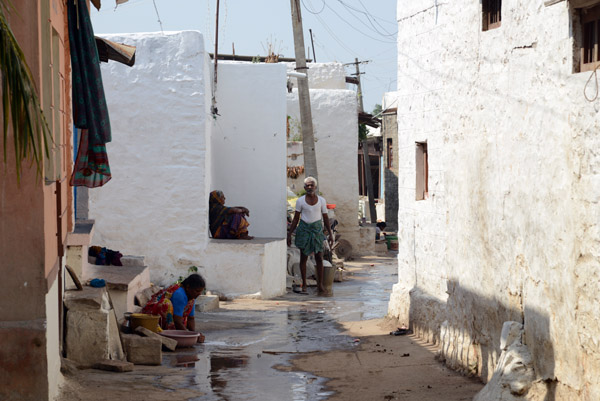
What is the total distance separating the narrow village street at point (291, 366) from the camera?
6.46 meters

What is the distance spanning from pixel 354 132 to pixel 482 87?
16393 millimetres

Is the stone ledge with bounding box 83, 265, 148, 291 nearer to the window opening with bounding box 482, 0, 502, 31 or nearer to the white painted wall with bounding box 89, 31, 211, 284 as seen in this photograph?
the white painted wall with bounding box 89, 31, 211, 284

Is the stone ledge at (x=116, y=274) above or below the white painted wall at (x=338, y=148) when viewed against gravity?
below

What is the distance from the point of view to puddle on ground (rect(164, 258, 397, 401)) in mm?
6773

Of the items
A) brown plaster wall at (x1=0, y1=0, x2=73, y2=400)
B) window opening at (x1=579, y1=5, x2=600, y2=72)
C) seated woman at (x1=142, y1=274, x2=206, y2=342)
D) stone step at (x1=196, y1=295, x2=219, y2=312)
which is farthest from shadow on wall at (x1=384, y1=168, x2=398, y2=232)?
brown plaster wall at (x1=0, y1=0, x2=73, y2=400)

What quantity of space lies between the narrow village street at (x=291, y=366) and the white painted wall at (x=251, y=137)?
3.52 meters

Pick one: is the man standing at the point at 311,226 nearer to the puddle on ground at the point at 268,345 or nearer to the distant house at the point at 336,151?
the puddle on ground at the point at 268,345

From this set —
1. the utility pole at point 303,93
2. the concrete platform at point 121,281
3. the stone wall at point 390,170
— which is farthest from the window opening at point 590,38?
the stone wall at point 390,170

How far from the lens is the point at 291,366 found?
7840 mm

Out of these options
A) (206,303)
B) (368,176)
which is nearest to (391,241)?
(368,176)

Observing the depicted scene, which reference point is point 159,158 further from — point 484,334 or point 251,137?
point 484,334

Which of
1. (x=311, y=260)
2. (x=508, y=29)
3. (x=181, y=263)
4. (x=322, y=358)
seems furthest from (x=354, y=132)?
(x=508, y=29)

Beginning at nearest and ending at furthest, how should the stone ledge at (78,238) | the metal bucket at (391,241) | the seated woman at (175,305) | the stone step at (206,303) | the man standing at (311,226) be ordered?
the stone ledge at (78,238)
the seated woman at (175,305)
the stone step at (206,303)
the man standing at (311,226)
the metal bucket at (391,241)

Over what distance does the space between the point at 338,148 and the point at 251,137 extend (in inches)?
326
